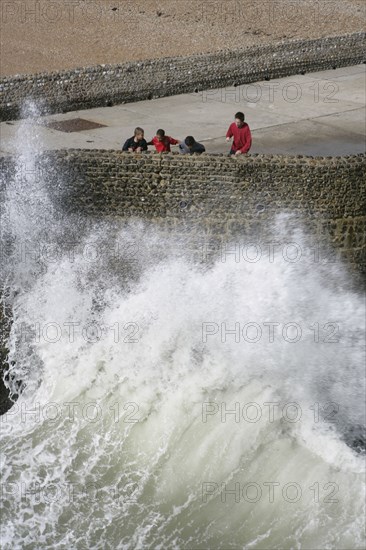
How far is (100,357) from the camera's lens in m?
12.1

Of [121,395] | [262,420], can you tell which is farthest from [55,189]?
[262,420]

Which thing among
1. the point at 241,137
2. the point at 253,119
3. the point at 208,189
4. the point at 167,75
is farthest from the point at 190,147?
the point at 167,75

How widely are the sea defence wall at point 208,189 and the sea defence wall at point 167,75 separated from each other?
17.7 feet

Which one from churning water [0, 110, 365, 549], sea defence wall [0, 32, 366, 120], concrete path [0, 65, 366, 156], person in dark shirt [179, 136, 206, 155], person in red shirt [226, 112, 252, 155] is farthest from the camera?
sea defence wall [0, 32, 366, 120]

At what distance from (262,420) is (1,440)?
8.94 ft

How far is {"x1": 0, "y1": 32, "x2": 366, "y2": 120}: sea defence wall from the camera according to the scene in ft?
58.2

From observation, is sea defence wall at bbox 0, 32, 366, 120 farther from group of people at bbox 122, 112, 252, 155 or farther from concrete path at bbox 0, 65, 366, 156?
group of people at bbox 122, 112, 252, 155

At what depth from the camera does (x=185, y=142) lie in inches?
546

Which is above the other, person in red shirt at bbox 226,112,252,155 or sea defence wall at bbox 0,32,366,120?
sea defence wall at bbox 0,32,366,120

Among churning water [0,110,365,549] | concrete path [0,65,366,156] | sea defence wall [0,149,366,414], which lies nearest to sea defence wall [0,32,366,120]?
concrete path [0,65,366,156]

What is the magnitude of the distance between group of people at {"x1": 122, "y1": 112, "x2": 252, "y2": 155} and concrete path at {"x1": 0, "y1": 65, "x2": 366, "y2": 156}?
123 cm

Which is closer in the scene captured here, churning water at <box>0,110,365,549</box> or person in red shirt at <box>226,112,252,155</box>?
churning water at <box>0,110,365,549</box>

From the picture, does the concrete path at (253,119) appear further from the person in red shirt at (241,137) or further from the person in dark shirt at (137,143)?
the person in dark shirt at (137,143)

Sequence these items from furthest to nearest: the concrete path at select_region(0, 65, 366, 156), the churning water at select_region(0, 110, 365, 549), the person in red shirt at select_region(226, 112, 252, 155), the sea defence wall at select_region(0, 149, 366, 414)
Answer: the concrete path at select_region(0, 65, 366, 156)
the person in red shirt at select_region(226, 112, 252, 155)
the sea defence wall at select_region(0, 149, 366, 414)
the churning water at select_region(0, 110, 365, 549)
